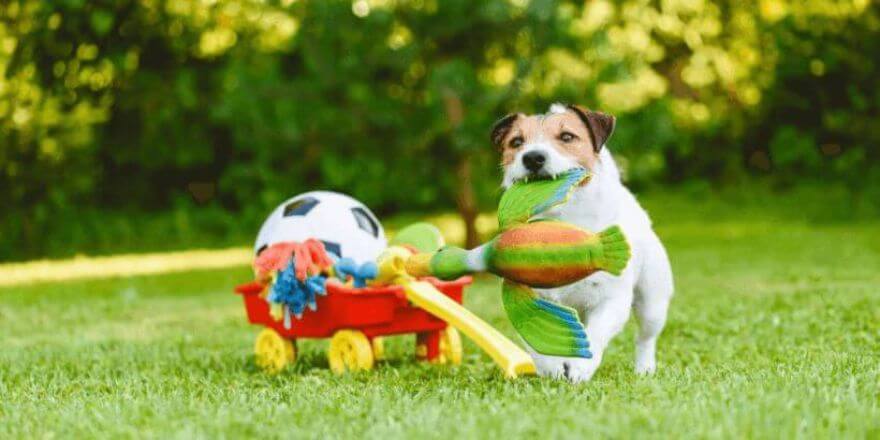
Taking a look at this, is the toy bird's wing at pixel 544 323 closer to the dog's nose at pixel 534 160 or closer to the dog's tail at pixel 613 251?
the dog's tail at pixel 613 251

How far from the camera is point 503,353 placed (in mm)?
4254

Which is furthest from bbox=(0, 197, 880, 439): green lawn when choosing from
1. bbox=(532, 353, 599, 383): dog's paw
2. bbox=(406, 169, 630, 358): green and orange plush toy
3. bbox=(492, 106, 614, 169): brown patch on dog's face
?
bbox=(492, 106, 614, 169): brown patch on dog's face

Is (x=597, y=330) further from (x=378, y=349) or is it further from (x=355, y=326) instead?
(x=378, y=349)

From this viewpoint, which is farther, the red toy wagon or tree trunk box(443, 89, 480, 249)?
tree trunk box(443, 89, 480, 249)

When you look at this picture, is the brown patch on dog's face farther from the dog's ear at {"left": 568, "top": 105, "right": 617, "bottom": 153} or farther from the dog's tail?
the dog's tail

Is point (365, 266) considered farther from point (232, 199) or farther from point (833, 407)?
point (232, 199)

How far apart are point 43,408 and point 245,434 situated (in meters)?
1.08

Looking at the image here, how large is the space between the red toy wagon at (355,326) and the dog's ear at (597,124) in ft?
3.87

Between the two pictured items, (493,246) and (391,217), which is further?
(391,217)

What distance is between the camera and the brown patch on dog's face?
4.09 metres

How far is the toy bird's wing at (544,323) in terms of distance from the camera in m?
3.67

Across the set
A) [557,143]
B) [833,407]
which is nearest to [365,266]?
[557,143]

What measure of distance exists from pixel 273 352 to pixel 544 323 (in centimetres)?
189

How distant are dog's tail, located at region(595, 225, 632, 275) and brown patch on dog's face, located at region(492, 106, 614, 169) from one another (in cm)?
51
